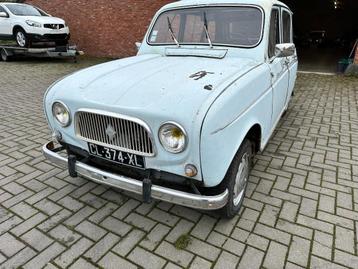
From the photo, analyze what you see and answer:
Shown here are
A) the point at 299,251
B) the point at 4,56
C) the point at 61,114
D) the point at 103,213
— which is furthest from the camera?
the point at 4,56

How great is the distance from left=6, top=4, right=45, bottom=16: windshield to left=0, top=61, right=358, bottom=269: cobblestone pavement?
9074mm

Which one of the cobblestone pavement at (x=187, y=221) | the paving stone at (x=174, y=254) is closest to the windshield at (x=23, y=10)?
the cobblestone pavement at (x=187, y=221)

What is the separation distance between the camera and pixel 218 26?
3529mm

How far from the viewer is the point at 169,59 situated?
3445mm

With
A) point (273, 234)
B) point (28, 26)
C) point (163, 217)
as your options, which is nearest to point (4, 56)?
point (28, 26)

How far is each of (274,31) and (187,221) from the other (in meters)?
2.44

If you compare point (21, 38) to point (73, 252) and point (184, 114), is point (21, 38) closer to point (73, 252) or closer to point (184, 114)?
point (73, 252)

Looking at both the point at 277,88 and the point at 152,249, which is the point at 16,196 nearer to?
the point at 152,249

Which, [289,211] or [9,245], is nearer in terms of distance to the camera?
[9,245]

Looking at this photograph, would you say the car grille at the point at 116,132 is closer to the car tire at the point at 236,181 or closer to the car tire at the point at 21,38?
the car tire at the point at 236,181

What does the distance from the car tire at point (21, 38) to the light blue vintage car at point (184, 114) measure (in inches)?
377

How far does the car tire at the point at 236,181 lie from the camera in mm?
2473

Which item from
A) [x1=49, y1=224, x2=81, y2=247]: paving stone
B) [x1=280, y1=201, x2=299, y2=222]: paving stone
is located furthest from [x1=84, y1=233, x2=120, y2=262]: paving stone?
[x1=280, y1=201, x2=299, y2=222]: paving stone

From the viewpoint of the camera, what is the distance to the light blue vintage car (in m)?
2.17
